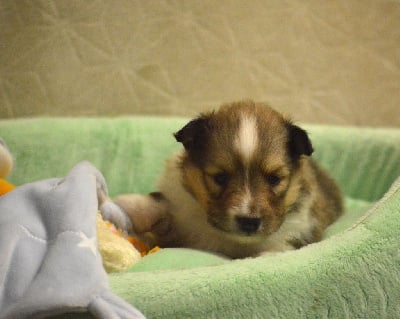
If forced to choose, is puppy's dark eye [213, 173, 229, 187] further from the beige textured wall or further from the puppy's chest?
the beige textured wall

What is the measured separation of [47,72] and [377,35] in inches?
87.9

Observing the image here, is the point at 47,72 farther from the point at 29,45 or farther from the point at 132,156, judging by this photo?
the point at 132,156

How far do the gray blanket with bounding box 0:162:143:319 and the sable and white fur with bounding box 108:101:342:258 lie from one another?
1.75ft

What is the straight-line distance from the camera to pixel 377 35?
3457mm

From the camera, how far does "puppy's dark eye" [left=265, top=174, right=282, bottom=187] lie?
1.94m

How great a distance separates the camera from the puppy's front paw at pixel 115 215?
2.01 m

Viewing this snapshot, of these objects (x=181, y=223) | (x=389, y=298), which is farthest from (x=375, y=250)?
(x=181, y=223)

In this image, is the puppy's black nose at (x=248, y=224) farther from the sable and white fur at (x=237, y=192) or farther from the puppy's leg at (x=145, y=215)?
the puppy's leg at (x=145, y=215)

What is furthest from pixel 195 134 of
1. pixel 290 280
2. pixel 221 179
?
pixel 290 280

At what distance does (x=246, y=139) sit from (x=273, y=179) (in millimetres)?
203

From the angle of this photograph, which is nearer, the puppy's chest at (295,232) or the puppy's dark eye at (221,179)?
the puppy's dark eye at (221,179)

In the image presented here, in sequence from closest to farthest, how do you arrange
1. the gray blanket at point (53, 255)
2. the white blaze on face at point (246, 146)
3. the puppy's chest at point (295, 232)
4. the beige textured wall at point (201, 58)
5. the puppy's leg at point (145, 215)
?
the gray blanket at point (53, 255)
the white blaze on face at point (246, 146)
the puppy's chest at point (295, 232)
the puppy's leg at point (145, 215)
the beige textured wall at point (201, 58)

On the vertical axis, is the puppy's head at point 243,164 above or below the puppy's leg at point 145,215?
above

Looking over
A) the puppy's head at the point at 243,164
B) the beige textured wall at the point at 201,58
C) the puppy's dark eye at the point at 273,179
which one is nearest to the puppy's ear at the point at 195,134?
the puppy's head at the point at 243,164
